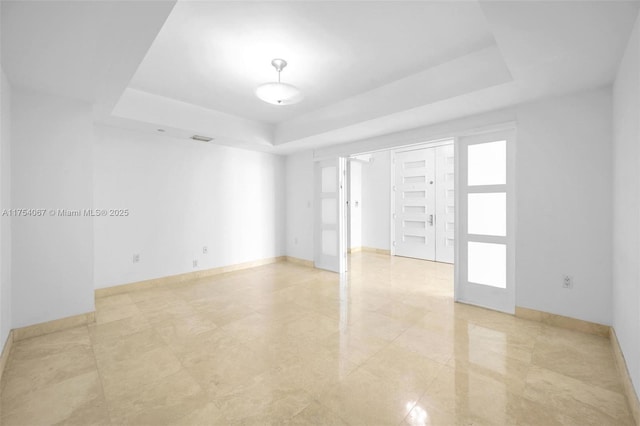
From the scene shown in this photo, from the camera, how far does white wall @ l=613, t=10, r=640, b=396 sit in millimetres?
1735

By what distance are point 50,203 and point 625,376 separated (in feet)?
17.0

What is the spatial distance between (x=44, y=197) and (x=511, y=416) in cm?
439

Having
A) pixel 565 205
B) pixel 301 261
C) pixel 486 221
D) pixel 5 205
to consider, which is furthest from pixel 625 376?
pixel 5 205

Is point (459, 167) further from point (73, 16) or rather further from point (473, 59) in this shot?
point (73, 16)

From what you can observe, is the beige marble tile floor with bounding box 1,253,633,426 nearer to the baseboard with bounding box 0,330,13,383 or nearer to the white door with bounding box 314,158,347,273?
the baseboard with bounding box 0,330,13,383

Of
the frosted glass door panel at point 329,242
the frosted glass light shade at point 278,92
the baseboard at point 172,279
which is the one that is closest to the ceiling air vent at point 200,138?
the frosted glass light shade at point 278,92

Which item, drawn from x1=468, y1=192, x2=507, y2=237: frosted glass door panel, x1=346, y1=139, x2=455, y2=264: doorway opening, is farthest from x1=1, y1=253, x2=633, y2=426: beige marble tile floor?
x1=346, y1=139, x2=455, y2=264: doorway opening

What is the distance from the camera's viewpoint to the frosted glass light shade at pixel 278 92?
2638 mm

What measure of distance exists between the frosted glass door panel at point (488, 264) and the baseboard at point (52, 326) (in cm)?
462

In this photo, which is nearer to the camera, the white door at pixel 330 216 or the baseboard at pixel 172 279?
the baseboard at pixel 172 279

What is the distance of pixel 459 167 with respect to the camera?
3607mm

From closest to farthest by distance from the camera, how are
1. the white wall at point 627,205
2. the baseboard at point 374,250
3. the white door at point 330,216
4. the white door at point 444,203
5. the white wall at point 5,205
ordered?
1. the white wall at point 627,205
2. the white wall at point 5,205
3. the white door at point 330,216
4. the white door at point 444,203
5. the baseboard at point 374,250

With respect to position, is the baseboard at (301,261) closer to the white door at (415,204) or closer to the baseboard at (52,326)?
the white door at (415,204)

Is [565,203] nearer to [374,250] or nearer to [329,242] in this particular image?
[329,242]
